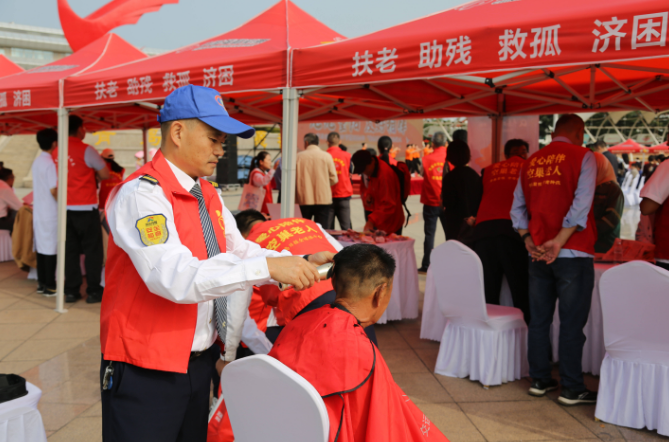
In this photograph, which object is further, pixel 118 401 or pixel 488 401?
pixel 488 401

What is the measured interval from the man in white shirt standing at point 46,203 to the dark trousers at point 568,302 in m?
5.35

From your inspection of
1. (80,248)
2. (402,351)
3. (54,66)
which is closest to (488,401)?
(402,351)

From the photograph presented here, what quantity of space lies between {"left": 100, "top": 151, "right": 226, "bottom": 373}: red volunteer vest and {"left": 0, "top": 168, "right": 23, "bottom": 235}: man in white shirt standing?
7.44 metres

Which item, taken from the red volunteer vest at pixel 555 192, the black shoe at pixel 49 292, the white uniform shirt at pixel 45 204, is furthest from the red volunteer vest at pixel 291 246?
the black shoe at pixel 49 292

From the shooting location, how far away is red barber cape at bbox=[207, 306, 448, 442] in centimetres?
143

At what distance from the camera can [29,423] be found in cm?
216

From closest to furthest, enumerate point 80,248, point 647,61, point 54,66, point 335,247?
point 335,247, point 647,61, point 80,248, point 54,66

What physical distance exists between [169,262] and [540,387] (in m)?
2.94

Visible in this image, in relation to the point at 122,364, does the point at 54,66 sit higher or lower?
higher

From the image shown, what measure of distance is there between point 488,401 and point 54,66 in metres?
6.30

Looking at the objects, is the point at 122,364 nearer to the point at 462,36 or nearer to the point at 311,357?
the point at 311,357

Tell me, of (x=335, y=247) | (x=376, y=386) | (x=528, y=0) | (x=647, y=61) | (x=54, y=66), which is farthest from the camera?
(x=54, y=66)

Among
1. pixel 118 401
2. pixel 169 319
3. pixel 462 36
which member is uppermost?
pixel 462 36

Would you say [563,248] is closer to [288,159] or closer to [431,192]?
[288,159]
